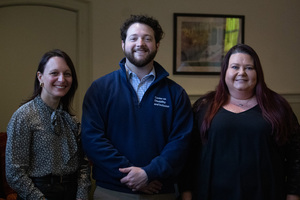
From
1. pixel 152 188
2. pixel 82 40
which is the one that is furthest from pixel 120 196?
pixel 82 40

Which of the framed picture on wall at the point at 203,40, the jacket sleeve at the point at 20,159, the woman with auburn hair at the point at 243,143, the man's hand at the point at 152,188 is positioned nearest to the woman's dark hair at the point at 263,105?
the woman with auburn hair at the point at 243,143

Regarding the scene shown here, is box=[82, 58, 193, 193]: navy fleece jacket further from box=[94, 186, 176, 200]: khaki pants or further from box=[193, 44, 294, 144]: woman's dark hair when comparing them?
box=[193, 44, 294, 144]: woman's dark hair

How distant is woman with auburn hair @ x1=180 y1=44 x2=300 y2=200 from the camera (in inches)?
→ 68.7

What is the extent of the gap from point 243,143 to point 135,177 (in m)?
0.61

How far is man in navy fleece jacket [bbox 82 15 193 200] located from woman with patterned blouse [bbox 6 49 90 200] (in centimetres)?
9

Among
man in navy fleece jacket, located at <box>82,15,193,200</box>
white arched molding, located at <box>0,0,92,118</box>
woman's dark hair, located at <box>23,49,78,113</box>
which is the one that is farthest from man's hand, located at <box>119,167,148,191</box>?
white arched molding, located at <box>0,0,92,118</box>

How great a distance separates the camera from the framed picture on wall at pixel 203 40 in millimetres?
4152

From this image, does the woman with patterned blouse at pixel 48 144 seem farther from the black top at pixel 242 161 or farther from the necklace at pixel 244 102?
the necklace at pixel 244 102

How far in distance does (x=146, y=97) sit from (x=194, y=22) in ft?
8.55

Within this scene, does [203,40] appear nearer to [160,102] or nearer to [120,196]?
[160,102]

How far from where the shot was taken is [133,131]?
69.1 inches

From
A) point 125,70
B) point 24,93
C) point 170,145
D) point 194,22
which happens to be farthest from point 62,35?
point 170,145

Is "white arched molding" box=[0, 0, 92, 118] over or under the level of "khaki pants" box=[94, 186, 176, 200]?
over

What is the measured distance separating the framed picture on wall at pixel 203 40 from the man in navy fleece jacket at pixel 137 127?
2290 millimetres
